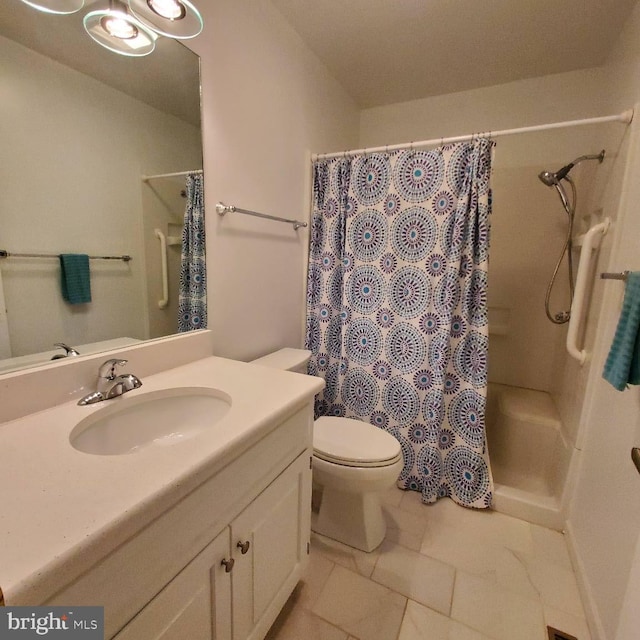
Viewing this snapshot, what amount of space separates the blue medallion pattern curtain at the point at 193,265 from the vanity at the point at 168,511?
0.87 ft

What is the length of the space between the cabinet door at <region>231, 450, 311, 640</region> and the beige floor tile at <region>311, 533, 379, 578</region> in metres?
0.32

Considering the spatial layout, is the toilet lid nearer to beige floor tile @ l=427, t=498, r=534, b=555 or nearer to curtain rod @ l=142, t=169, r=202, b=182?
beige floor tile @ l=427, t=498, r=534, b=555

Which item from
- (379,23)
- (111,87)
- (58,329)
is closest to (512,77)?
(379,23)

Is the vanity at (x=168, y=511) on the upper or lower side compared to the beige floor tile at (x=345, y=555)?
upper

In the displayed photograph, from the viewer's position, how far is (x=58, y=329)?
3.01 ft

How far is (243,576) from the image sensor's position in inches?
32.6

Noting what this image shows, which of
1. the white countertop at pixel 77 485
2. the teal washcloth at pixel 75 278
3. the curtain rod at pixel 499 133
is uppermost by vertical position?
the curtain rod at pixel 499 133

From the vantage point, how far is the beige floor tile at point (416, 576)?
4.03 feet

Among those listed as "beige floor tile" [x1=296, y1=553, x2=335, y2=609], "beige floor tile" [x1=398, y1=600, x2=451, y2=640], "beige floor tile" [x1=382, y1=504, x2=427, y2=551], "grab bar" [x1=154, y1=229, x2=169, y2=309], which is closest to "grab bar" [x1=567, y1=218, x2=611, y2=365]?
"beige floor tile" [x1=382, y1=504, x2=427, y2=551]

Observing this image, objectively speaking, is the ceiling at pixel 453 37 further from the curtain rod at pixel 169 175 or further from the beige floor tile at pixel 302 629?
the beige floor tile at pixel 302 629

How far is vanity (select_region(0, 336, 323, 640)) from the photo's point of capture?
462 millimetres

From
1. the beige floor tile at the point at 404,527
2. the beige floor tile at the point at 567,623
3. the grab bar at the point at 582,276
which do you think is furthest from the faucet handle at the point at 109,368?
the grab bar at the point at 582,276

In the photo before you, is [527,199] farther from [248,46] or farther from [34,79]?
[34,79]

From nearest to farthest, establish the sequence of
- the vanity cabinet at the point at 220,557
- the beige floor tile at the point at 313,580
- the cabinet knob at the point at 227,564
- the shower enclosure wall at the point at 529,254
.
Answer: the vanity cabinet at the point at 220,557 < the cabinet knob at the point at 227,564 < the beige floor tile at the point at 313,580 < the shower enclosure wall at the point at 529,254
